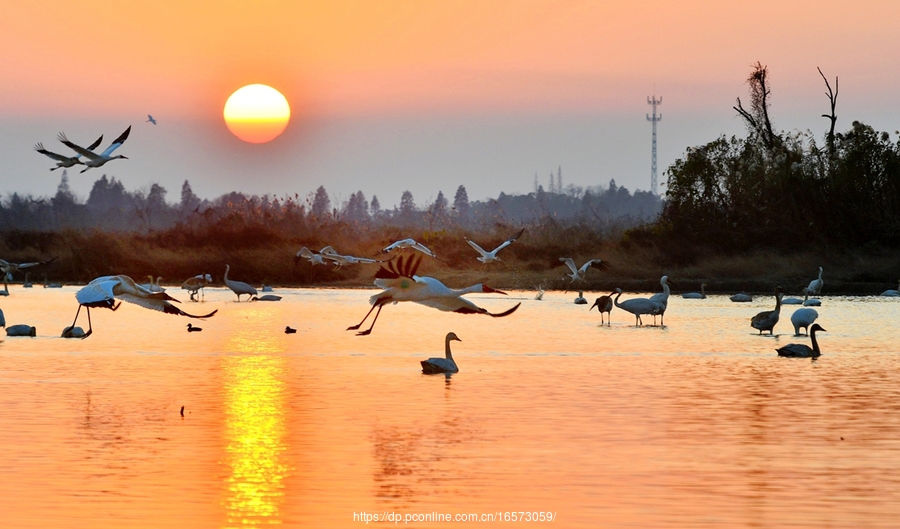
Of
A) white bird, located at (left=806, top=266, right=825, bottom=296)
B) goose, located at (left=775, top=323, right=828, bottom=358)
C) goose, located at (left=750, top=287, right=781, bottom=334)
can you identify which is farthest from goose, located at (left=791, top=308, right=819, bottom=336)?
white bird, located at (left=806, top=266, right=825, bottom=296)

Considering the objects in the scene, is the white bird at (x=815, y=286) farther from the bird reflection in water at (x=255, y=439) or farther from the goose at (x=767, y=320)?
the bird reflection in water at (x=255, y=439)

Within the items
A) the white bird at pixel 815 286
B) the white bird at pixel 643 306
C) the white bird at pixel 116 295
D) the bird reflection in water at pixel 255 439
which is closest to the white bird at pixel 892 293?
the white bird at pixel 815 286

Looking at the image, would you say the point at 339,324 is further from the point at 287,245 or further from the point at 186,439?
the point at 287,245

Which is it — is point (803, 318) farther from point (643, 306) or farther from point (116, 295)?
point (116, 295)

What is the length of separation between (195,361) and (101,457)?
26.1ft

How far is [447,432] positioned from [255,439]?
1.76 meters

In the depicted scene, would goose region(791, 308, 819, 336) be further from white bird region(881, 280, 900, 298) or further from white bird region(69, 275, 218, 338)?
white bird region(881, 280, 900, 298)

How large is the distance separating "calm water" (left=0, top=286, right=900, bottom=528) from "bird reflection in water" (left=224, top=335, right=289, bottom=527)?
0.04m

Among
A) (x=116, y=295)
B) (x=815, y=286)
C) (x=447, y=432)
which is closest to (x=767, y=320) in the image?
(x=116, y=295)

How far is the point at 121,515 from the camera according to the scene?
797 cm

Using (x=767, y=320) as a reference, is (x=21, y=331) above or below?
below

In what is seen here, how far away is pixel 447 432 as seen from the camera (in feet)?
37.0

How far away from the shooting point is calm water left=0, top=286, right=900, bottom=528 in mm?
8359

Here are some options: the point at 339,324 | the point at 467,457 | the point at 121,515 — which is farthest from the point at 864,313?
the point at 121,515
